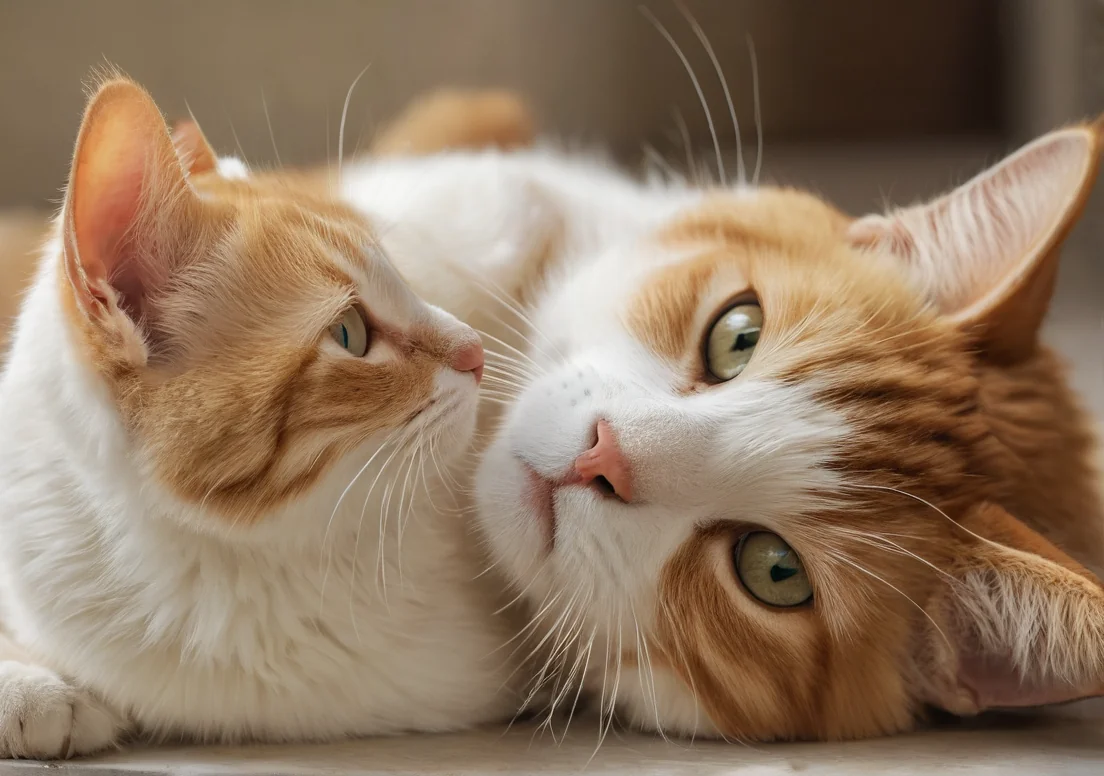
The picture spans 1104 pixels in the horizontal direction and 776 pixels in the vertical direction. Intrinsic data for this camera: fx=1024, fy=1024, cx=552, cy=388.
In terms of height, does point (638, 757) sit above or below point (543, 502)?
below

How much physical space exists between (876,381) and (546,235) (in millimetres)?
588

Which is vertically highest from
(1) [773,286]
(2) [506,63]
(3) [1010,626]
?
(2) [506,63]

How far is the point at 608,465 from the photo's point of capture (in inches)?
42.9

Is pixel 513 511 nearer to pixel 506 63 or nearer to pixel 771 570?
pixel 771 570

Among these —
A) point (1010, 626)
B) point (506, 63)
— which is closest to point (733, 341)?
point (1010, 626)

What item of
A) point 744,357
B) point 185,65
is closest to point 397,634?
point 744,357

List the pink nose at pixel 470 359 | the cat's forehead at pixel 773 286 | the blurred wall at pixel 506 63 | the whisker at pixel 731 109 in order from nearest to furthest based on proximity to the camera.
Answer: the pink nose at pixel 470 359, the cat's forehead at pixel 773 286, the whisker at pixel 731 109, the blurred wall at pixel 506 63

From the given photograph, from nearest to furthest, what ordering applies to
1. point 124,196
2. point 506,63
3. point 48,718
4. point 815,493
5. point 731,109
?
point 124,196 < point 48,718 < point 815,493 < point 731,109 < point 506,63

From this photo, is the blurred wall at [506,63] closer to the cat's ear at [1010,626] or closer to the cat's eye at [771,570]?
the cat's eye at [771,570]

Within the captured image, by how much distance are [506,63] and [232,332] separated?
7.54 ft

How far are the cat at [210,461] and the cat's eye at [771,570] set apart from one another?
1.15ft

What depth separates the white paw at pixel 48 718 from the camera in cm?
102

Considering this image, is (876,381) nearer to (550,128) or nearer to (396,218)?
(396,218)

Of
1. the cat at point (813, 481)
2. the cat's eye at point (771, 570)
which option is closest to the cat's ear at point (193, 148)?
the cat at point (813, 481)
